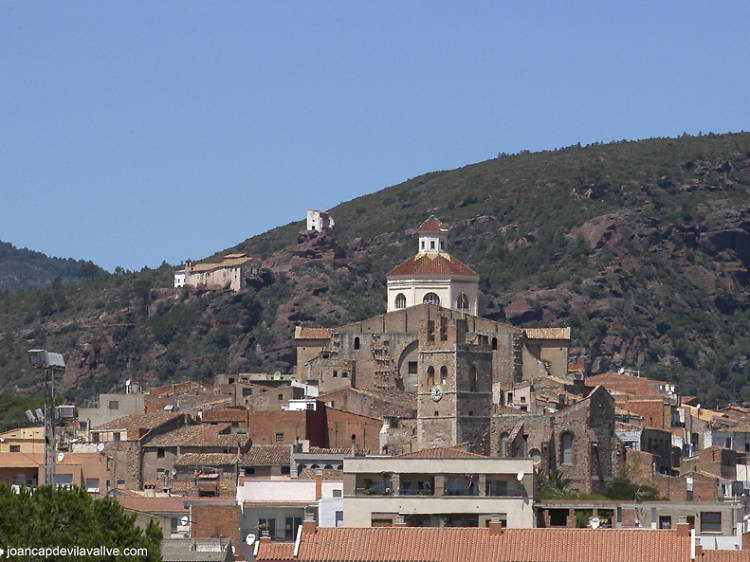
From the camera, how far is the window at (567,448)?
108 meters

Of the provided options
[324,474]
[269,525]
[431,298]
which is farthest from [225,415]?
[269,525]

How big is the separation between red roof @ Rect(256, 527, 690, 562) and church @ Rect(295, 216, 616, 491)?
123ft

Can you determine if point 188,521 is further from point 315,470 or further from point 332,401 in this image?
point 332,401

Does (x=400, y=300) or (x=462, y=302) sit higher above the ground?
(x=400, y=300)

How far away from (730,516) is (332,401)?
4387 centimetres

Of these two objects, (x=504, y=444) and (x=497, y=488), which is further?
(x=504, y=444)

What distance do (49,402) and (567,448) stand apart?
48485 mm

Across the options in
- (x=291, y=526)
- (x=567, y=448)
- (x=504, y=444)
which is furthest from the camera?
(x=504, y=444)

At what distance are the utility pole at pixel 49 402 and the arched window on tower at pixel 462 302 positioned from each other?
87434 mm

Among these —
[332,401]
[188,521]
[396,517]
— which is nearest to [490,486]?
[396,517]

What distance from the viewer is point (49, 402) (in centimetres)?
6375

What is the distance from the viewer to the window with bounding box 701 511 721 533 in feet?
272

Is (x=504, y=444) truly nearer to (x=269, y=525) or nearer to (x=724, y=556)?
(x=269, y=525)

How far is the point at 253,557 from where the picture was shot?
67312 mm
